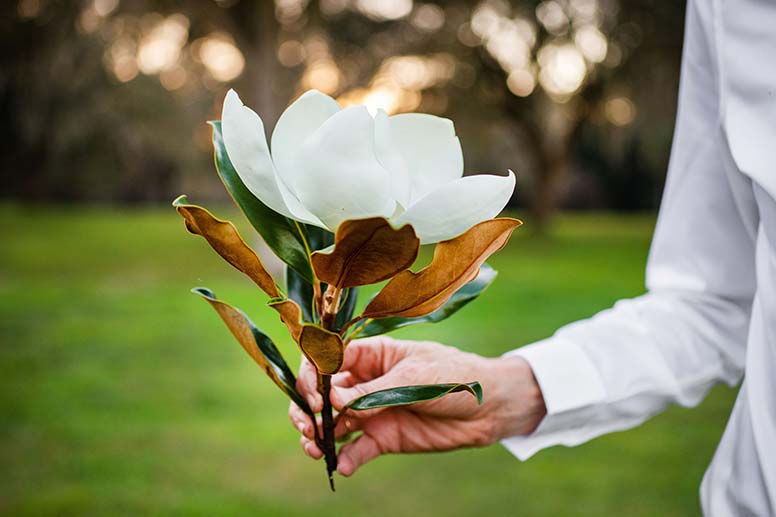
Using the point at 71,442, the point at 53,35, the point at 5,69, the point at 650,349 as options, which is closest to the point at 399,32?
the point at 53,35

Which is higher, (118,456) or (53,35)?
(53,35)

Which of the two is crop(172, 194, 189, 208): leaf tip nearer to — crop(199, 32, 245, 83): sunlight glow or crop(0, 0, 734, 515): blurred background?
crop(0, 0, 734, 515): blurred background

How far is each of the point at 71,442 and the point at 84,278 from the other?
5953 millimetres

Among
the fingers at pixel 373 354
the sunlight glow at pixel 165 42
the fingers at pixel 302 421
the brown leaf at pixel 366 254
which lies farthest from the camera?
the sunlight glow at pixel 165 42

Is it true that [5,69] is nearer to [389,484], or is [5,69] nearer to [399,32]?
[399,32]

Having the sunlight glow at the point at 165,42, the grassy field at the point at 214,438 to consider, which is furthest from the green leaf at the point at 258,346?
the sunlight glow at the point at 165,42

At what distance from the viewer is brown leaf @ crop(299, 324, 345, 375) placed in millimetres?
626

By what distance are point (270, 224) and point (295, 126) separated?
0.34ft

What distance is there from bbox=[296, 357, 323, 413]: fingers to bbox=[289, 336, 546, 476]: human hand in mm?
46

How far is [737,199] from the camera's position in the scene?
890 mm

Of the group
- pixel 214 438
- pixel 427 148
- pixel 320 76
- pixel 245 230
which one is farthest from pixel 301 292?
pixel 245 230

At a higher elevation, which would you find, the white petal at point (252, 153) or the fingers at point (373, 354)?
the white petal at point (252, 153)

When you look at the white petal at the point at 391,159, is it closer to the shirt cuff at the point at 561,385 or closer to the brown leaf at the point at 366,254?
the brown leaf at the point at 366,254

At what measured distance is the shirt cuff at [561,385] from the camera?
959mm
